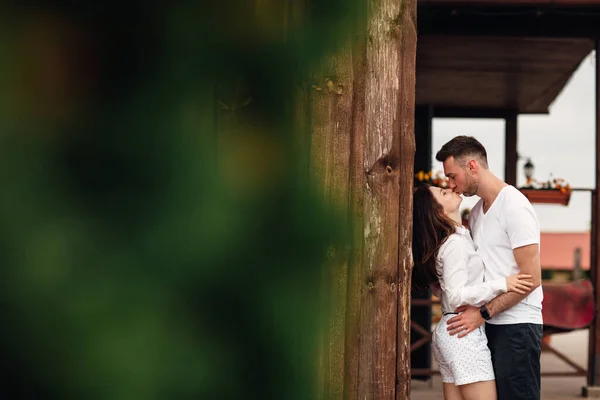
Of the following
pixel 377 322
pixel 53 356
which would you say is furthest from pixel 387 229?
pixel 53 356

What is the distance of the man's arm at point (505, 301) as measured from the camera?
9.53 ft

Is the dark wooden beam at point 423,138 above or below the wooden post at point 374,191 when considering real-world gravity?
above

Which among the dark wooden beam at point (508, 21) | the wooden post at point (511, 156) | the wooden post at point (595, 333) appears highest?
the dark wooden beam at point (508, 21)

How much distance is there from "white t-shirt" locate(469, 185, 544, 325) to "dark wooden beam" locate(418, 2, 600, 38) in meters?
3.26

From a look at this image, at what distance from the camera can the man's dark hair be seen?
3.06 meters

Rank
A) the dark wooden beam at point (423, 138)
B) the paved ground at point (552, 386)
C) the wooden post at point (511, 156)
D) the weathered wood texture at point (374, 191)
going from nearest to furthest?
the weathered wood texture at point (374, 191), the paved ground at point (552, 386), the dark wooden beam at point (423, 138), the wooden post at point (511, 156)

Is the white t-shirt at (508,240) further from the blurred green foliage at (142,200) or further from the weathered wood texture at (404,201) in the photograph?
the blurred green foliage at (142,200)

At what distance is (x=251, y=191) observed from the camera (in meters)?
1.51

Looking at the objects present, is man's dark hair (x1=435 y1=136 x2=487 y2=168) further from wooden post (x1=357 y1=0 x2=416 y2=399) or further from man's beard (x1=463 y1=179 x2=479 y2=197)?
wooden post (x1=357 y1=0 x2=416 y2=399)

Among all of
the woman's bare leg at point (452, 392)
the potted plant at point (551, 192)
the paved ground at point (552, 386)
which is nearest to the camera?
the woman's bare leg at point (452, 392)

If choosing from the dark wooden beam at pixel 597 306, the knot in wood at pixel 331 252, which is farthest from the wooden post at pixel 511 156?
the knot in wood at pixel 331 252

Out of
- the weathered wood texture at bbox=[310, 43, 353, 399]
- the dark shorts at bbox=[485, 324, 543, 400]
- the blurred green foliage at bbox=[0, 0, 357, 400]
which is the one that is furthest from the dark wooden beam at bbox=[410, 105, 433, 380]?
the blurred green foliage at bbox=[0, 0, 357, 400]

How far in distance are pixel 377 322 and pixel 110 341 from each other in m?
0.99

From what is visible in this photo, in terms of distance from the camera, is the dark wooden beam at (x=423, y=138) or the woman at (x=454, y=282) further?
the dark wooden beam at (x=423, y=138)
